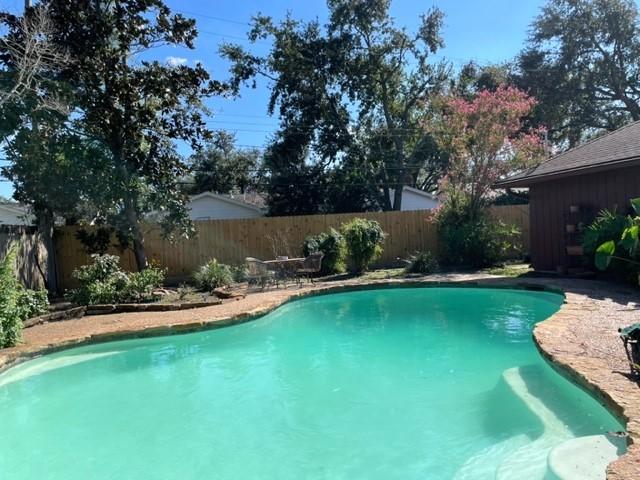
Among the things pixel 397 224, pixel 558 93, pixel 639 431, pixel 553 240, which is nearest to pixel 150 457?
pixel 639 431

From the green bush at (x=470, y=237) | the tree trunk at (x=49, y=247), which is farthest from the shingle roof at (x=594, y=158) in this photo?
the tree trunk at (x=49, y=247)

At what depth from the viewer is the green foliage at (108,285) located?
9.77 m

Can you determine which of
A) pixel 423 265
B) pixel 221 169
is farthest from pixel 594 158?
pixel 221 169

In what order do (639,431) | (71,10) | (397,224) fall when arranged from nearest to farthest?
(639,431), (71,10), (397,224)

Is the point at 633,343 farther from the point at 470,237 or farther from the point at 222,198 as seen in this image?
the point at 222,198

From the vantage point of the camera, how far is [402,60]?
79.5ft

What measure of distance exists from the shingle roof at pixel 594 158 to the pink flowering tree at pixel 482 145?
1.14m

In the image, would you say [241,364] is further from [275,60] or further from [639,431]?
[275,60]

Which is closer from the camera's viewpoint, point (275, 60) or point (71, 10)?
point (71, 10)

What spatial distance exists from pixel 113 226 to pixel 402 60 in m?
17.8

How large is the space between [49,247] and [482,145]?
40.4 ft

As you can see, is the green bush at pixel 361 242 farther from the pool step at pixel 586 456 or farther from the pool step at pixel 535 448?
the pool step at pixel 586 456

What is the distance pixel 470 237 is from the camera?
13625 mm

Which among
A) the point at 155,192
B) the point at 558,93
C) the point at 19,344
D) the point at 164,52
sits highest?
the point at 558,93
